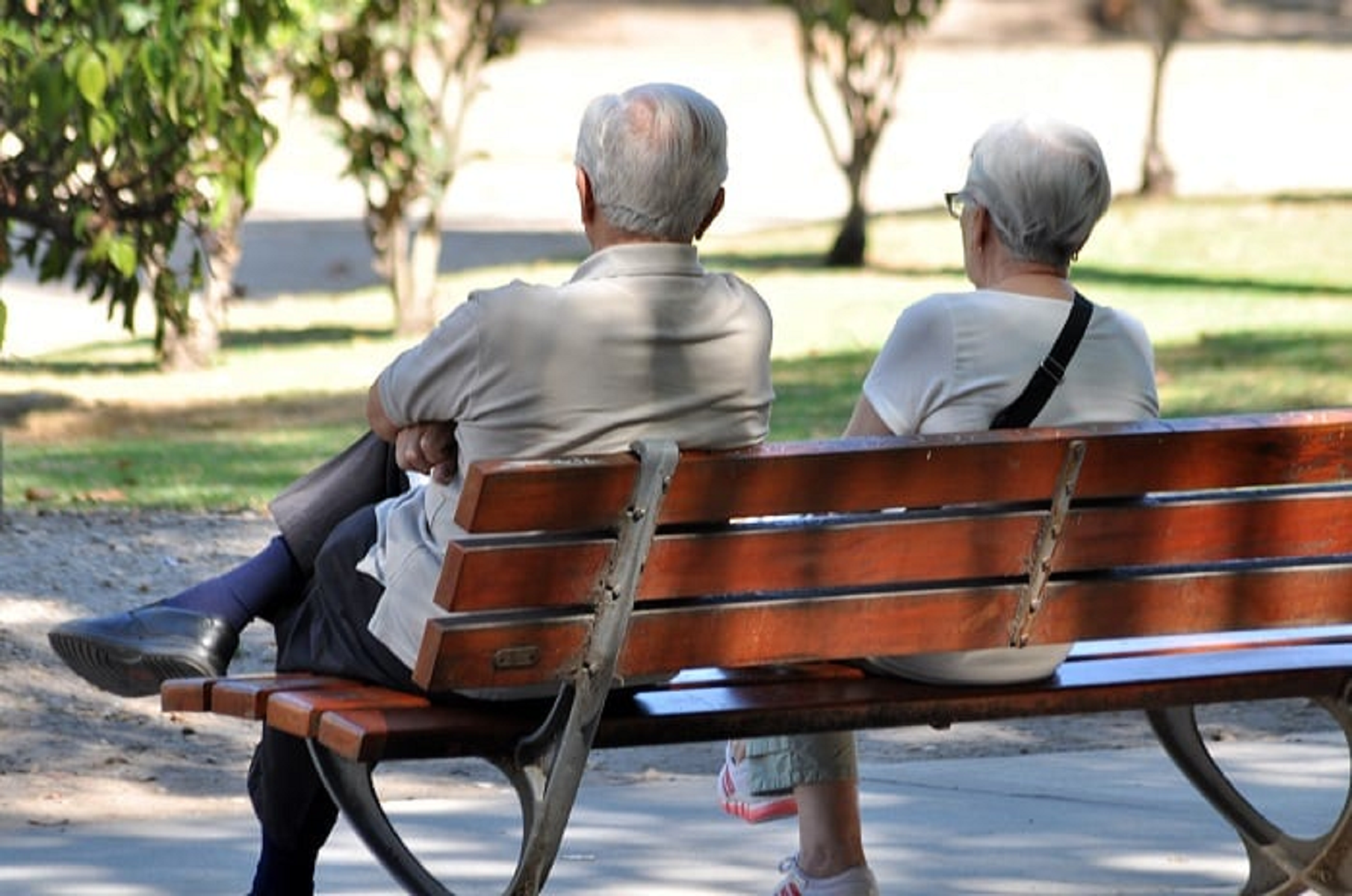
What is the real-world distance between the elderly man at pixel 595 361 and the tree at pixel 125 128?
3.34 metres

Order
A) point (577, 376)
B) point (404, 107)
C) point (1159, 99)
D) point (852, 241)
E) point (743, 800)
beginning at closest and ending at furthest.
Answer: point (577, 376)
point (743, 800)
point (404, 107)
point (852, 241)
point (1159, 99)

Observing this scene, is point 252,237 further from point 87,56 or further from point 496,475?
point 496,475

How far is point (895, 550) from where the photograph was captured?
4.11 metres

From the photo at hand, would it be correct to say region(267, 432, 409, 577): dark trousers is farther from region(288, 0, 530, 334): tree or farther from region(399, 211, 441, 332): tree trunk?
region(399, 211, 441, 332): tree trunk

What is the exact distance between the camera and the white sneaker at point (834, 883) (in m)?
4.62

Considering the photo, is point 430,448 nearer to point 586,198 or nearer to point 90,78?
point 586,198

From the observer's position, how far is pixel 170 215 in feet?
34.1

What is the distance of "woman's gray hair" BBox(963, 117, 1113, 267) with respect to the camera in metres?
4.32

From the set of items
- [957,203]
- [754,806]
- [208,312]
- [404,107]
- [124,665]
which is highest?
[957,203]

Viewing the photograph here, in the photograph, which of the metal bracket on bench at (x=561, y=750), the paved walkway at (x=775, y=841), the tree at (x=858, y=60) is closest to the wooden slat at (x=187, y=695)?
the metal bracket on bench at (x=561, y=750)

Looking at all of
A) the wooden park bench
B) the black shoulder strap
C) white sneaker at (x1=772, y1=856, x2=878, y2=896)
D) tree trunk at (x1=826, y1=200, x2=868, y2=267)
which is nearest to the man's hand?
the wooden park bench

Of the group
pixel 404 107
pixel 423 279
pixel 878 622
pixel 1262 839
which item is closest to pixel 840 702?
pixel 878 622

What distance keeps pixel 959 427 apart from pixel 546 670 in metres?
0.82

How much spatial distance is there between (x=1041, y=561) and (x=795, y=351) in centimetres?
1105
